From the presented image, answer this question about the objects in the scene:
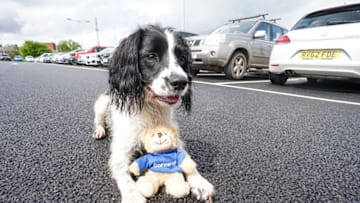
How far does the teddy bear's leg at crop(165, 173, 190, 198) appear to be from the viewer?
1.19 metres

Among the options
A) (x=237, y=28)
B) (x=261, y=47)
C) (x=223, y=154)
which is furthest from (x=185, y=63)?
(x=261, y=47)

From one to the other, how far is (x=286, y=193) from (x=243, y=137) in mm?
904

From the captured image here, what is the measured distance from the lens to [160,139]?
1.33 m

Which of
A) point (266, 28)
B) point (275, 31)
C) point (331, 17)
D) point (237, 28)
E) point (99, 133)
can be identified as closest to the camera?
point (99, 133)

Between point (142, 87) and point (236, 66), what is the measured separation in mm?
5820

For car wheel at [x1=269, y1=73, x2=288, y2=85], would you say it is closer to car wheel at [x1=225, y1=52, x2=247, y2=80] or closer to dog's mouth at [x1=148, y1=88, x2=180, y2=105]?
car wheel at [x1=225, y1=52, x2=247, y2=80]

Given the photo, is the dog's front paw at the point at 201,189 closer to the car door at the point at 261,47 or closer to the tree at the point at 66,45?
the car door at the point at 261,47

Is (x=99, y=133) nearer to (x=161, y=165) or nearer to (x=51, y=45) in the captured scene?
(x=161, y=165)

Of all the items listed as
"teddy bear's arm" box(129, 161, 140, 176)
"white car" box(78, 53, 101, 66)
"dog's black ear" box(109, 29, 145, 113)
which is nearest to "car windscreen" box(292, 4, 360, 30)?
"dog's black ear" box(109, 29, 145, 113)

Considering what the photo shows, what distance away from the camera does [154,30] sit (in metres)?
1.91

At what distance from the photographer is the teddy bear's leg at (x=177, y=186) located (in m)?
1.19

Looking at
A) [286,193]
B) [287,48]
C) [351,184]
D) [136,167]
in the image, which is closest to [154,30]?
[136,167]

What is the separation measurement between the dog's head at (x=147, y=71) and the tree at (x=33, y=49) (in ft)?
330

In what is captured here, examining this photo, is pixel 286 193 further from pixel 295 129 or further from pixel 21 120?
pixel 21 120
